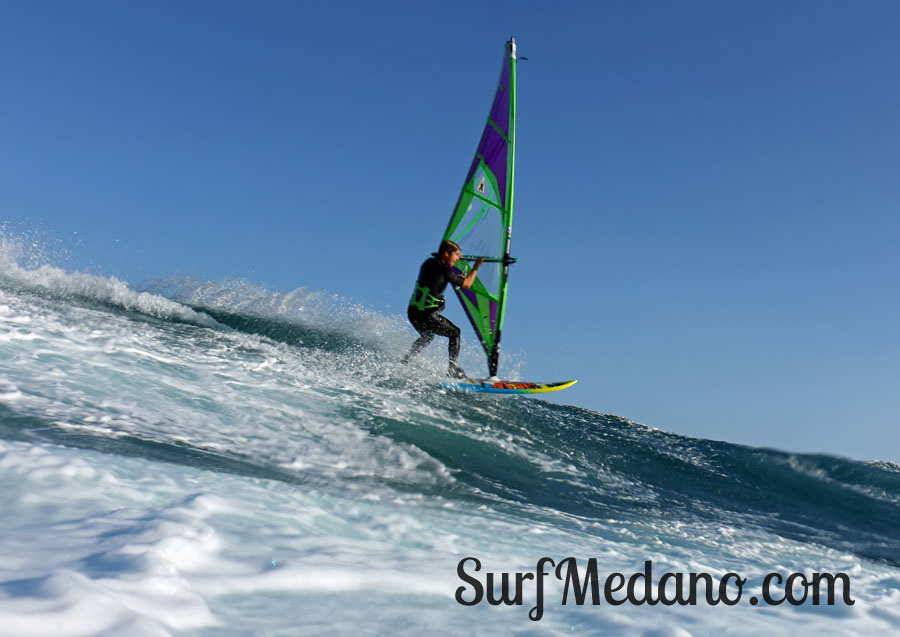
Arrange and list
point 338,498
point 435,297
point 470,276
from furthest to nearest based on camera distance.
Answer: point 470,276, point 435,297, point 338,498

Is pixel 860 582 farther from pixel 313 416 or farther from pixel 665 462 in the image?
pixel 313 416

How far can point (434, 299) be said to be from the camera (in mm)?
6867

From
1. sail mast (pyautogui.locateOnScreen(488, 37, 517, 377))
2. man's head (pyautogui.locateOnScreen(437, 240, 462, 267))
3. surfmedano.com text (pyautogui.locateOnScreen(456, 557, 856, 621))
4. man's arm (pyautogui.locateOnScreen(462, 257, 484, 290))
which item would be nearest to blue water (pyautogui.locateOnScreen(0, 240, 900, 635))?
surfmedano.com text (pyautogui.locateOnScreen(456, 557, 856, 621))

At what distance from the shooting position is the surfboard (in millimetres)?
7012

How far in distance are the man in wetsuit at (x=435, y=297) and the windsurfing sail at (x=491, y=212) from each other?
56cm

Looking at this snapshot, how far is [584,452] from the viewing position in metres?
5.79

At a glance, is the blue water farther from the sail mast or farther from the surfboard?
the sail mast

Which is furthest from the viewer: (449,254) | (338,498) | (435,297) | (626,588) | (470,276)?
(470,276)

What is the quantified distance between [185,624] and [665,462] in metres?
5.66

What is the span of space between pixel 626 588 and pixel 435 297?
484 cm

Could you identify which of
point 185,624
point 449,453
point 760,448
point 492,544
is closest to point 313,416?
point 449,453

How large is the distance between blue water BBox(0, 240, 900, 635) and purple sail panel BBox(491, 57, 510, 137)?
326 cm

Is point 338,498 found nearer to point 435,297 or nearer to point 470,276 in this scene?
point 435,297

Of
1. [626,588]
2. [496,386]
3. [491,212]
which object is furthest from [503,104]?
[626,588]
